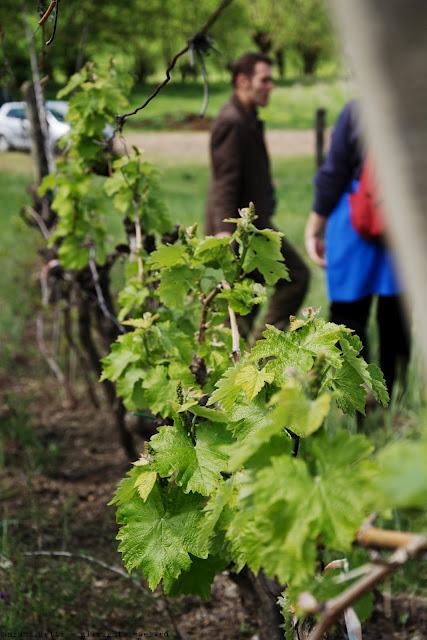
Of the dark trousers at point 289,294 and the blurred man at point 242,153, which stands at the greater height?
the blurred man at point 242,153

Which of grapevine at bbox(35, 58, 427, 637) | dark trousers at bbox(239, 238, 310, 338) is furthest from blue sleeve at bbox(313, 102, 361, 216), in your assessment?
grapevine at bbox(35, 58, 427, 637)

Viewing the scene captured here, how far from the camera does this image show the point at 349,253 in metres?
3.47

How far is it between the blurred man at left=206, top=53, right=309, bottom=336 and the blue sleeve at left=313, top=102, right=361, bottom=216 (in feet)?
1.36

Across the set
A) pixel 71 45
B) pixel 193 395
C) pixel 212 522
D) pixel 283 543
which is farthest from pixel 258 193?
pixel 71 45

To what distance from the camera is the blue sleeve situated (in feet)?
11.1

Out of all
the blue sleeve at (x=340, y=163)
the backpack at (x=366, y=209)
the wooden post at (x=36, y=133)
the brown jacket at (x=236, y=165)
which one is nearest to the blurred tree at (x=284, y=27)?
the wooden post at (x=36, y=133)

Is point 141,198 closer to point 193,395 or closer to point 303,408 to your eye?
point 193,395

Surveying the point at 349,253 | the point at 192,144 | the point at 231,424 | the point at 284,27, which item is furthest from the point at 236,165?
the point at 284,27

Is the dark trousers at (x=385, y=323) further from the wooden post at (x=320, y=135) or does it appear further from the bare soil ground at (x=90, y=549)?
Result: the wooden post at (x=320, y=135)

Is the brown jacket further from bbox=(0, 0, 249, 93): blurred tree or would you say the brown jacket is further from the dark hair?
bbox=(0, 0, 249, 93): blurred tree

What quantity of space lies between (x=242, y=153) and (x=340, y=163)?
0.67m

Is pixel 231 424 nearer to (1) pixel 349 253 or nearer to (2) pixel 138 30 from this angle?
(1) pixel 349 253

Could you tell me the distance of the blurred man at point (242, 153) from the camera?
391cm

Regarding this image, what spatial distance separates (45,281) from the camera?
3.66m
